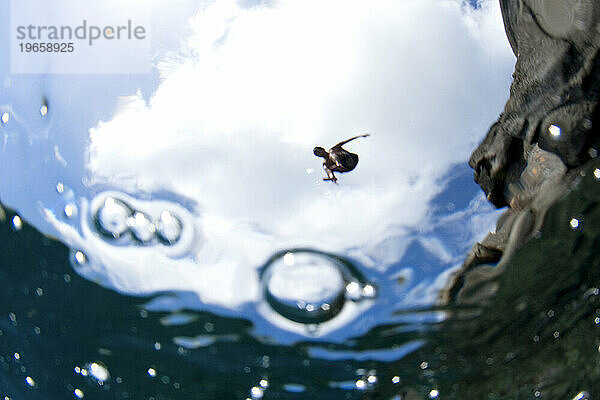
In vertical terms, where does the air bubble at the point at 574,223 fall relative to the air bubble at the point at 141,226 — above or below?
below

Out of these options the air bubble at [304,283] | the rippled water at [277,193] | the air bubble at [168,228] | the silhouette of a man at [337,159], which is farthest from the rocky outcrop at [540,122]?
the air bubble at [168,228]

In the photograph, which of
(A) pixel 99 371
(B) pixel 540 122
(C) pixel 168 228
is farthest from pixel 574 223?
(A) pixel 99 371

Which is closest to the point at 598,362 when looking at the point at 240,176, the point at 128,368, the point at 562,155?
the point at 562,155

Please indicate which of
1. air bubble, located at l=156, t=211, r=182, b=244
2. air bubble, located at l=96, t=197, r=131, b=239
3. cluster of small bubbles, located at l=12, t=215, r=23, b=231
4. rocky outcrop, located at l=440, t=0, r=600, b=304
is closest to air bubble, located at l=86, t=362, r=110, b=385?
cluster of small bubbles, located at l=12, t=215, r=23, b=231

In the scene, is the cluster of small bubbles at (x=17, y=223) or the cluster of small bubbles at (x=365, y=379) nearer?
the cluster of small bubbles at (x=17, y=223)

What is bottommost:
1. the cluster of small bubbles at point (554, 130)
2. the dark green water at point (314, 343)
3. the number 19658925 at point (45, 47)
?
the dark green water at point (314, 343)

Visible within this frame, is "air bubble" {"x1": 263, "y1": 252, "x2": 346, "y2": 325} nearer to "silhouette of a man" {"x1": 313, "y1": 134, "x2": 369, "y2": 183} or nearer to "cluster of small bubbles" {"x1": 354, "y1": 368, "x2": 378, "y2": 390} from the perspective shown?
"silhouette of a man" {"x1": 313, "y1": 134, "x2": 369, "y2": 183}

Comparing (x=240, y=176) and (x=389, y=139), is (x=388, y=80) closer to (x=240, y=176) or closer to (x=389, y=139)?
(x=389, y=139)

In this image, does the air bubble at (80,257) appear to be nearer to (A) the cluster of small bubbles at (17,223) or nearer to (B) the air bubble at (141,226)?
(A) the cluster of small bubbles at (17,223)
